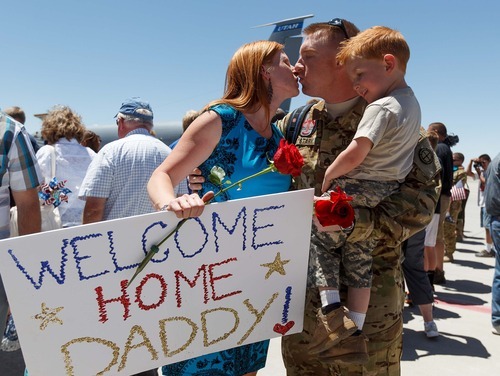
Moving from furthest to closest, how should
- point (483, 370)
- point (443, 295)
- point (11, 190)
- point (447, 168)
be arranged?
point (443, 295) < point (447, 168) < point (483, 370) < point (11, 190)

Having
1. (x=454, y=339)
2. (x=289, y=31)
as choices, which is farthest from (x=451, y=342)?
(x=289, y=31)

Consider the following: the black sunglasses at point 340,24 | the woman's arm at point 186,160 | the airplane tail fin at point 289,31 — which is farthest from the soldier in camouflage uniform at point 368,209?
the airplane tail fin at point 289,31

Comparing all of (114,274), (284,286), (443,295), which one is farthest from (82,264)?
(443,295)

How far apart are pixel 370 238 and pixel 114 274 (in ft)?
3.27

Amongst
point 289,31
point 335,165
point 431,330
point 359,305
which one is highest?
point 289,31

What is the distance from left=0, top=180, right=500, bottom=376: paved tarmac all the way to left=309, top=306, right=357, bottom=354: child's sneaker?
2.05 m

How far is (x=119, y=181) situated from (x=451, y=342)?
11.7ft

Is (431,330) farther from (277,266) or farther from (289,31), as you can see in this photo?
(289,31)

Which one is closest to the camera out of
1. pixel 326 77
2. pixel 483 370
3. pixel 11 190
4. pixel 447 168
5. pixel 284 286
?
pixel 284 286

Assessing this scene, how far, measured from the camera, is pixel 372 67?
1.79 m

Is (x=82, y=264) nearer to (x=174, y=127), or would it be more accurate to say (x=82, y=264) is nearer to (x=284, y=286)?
(x=284, y=286)

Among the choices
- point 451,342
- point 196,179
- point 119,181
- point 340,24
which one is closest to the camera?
point 196,179

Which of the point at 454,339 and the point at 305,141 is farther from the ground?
the point at 305,141

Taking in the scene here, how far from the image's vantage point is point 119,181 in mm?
2734
